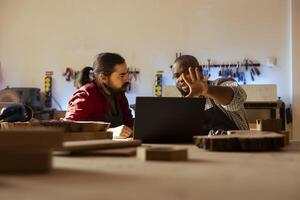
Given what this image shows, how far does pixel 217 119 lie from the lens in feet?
7.36

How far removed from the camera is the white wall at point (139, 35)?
174 inches

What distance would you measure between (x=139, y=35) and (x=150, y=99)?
3.55 metres

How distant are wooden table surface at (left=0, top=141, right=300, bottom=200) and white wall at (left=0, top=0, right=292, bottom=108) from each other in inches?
154

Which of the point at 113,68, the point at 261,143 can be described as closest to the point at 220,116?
the point at 113,68

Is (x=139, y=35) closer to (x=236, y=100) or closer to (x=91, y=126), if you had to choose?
(x=236, y=100)

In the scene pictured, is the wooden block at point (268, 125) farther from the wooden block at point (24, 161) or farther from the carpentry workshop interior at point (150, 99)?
A: the wooden block at point (24, 161)

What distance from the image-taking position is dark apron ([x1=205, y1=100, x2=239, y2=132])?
7.19ft

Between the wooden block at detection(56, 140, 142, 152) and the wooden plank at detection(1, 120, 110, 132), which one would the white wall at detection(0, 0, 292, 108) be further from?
the wooden block at detection(56, 140, 142, 152)

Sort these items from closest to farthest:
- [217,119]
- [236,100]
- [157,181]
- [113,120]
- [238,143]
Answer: [157,181] → [238,143] → [236,100] → [217,119] → [113,120]

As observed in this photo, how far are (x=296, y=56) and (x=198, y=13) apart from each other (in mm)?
1103

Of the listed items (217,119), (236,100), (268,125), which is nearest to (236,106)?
(236,100)

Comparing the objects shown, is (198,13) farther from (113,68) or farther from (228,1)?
(113,68)

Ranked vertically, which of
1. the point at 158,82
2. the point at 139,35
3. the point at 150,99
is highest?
the point at 139,35

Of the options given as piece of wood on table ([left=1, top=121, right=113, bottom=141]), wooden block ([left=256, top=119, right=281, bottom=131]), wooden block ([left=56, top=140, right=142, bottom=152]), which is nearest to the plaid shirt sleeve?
wooden block ([left=256, top=119, right=281, bottom=131])
